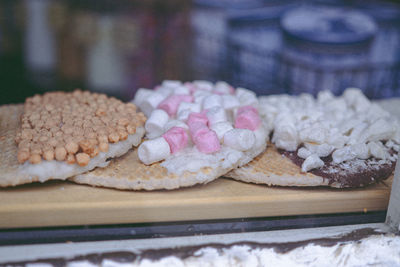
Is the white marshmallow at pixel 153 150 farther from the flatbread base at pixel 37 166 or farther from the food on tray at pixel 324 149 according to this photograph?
the food on tray at pixel 324 149

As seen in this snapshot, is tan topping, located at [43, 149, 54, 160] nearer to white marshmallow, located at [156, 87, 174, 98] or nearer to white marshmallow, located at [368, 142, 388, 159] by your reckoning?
white marshmallow, located at [156, 87, 174, 98]

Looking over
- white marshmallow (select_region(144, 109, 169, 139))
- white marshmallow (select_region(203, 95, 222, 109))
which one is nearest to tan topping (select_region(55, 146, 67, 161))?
white marshmallow (select_region(144, 109, 169, 139))

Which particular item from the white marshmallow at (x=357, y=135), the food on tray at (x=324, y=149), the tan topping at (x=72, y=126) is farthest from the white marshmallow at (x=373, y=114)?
the tan topping at (x=72, y=126)

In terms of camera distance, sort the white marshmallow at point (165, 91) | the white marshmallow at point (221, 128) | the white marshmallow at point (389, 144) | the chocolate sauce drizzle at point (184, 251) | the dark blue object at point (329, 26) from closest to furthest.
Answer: the chocolate sauce drizzle at point (184, 251) → the white marshmallow at point (221, 128) → the white marshmallow at point (389, 144) → the white marshmallow at point (165, 91) → the dark blue object at point (329, 26)

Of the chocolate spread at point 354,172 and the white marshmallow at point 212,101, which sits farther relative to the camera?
the white marshmallow at point 212,101

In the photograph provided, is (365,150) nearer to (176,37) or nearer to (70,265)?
(70,265)

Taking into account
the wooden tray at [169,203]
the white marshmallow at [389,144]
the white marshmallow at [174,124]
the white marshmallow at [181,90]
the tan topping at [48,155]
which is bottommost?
the wooden tray at [169,203]

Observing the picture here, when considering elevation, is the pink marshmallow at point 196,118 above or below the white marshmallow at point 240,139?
above

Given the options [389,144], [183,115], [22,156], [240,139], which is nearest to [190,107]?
[183,115]
